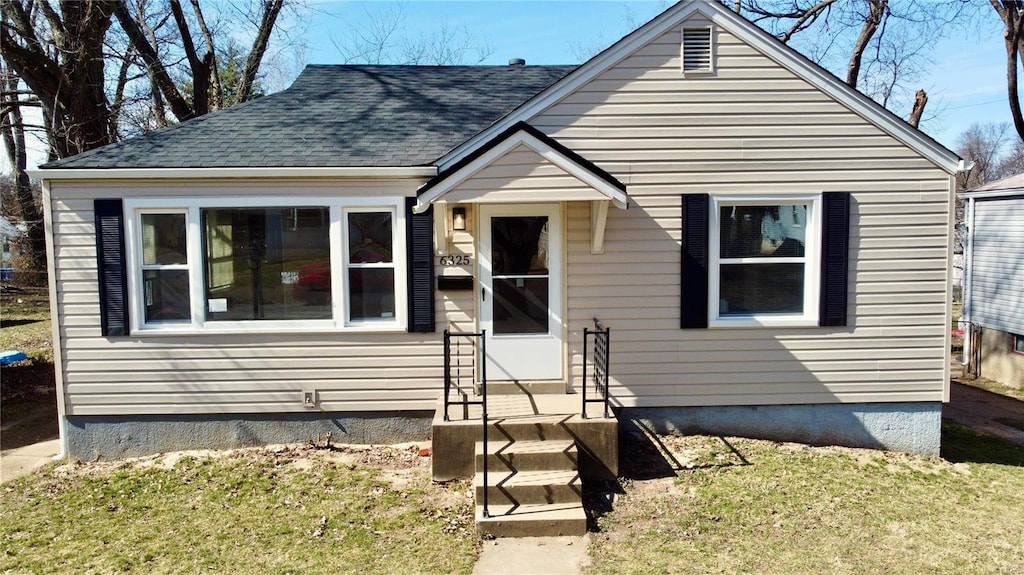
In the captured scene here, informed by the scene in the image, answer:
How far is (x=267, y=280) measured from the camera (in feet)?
23.1

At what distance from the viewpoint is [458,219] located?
678cm

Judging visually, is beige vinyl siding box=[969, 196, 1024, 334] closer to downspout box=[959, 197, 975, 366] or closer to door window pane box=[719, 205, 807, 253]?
downspout box=[959, 197, 975, 366]

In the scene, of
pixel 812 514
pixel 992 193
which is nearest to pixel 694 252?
pixel 812 514

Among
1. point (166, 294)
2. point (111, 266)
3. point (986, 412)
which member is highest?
point (111, 266)

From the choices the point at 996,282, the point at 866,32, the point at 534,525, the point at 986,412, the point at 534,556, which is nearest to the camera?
the point at 534,556

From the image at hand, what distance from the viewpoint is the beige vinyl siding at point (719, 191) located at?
6910 mm

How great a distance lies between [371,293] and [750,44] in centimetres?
486

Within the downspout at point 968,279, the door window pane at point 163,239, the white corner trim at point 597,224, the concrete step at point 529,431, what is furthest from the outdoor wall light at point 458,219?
the downspout at point 968,279

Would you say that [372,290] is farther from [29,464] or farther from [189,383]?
[29,464]

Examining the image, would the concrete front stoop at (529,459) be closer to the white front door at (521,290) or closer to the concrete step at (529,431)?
the concrete step at (529,431)

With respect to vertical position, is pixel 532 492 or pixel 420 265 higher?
pixel 420 265

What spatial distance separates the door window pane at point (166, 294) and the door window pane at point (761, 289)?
5.86 m

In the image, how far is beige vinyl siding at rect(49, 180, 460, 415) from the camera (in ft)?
22.6

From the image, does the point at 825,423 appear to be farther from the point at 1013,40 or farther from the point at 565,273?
the point at 1013,40
